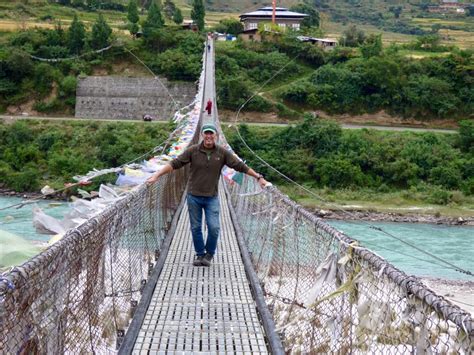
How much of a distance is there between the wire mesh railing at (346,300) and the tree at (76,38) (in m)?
→ 26.4

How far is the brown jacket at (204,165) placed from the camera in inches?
155

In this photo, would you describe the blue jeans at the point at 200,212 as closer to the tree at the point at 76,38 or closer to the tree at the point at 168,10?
the tree at the point at 76,38

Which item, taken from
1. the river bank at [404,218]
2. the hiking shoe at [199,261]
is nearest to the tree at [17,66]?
the river bank at [404,218]

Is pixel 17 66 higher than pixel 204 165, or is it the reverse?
pixel 17 66

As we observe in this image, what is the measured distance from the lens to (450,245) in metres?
15.4

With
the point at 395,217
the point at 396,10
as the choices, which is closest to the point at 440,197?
the point at 395,217

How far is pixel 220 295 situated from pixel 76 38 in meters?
27.0

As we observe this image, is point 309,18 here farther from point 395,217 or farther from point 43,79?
point 395,217

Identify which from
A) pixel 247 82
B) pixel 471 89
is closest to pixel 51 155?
pixel 247 82

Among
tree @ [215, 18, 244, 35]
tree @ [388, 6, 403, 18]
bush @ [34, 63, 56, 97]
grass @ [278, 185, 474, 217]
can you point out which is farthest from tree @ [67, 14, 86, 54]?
tree @ [388, 6, 403, 18]

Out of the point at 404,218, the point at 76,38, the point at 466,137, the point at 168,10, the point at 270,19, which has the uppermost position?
the point at 168,10

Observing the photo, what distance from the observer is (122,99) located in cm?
2655

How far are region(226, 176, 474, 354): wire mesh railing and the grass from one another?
14.6m

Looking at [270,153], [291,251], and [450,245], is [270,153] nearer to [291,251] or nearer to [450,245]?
[450,245]
